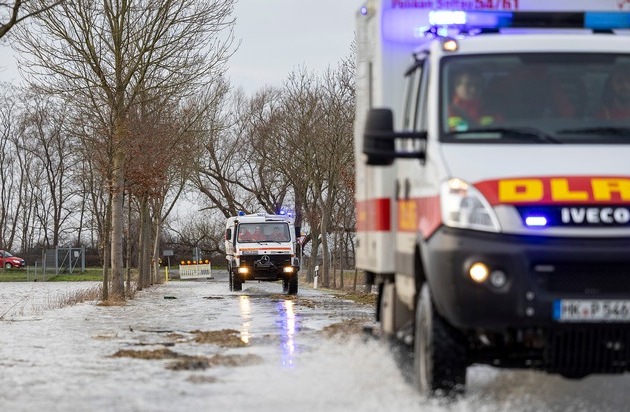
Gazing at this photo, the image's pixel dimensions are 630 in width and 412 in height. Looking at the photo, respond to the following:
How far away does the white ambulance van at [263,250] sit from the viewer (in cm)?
3550

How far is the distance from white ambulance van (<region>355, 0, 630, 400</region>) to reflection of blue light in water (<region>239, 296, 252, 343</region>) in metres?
5.54

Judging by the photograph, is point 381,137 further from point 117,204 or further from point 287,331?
point 117,204

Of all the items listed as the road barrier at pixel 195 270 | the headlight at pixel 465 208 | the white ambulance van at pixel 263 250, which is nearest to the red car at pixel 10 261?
the road barrier at pixel 195 270

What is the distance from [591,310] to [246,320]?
11761 mm

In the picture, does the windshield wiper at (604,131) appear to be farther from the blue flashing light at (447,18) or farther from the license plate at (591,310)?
the blue flashing light at (447,18)

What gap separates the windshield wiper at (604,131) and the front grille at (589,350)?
1.34 meters

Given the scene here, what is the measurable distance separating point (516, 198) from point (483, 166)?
0.32 m

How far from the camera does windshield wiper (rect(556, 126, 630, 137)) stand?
25.8 ft

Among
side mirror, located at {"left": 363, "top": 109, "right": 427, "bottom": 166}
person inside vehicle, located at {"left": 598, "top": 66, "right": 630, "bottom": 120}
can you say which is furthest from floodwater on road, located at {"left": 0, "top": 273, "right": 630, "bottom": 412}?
person inside vehicle, located at {"left": 598, "top": 66, "right": 630, "bottom": 120}

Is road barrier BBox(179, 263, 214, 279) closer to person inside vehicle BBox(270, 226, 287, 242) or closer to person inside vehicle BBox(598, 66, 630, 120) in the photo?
person inside vehicle BBox(270, 226, 287, 242)

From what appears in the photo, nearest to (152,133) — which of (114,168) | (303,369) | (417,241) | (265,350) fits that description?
(114,168)

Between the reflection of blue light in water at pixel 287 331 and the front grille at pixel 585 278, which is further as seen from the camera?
the reflection of blue light in water at pixel 287 331

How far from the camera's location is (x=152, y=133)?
104 feet

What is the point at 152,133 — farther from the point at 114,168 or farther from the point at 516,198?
the point at 516,198
